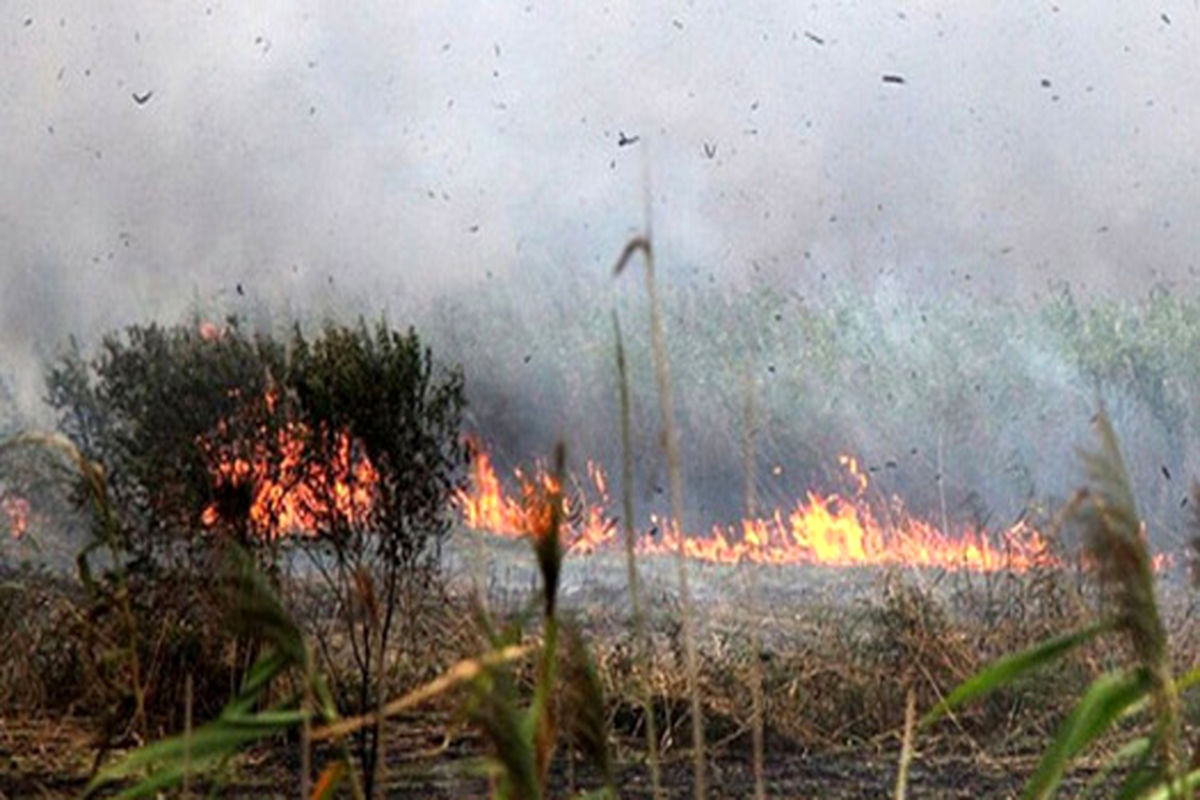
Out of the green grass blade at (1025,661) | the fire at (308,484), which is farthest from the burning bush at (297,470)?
the green grass blade at (1025,661)

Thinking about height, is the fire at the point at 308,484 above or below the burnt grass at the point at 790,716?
above

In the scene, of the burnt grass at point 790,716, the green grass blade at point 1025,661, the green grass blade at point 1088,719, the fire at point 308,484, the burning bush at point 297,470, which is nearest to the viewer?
the green grass blade at point 1025,661

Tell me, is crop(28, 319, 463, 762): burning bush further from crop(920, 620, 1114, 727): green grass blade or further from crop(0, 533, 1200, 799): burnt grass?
crop(920, 620, 1114, 727): green grass blade

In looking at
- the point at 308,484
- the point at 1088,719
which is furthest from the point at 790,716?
the point at 1088,719

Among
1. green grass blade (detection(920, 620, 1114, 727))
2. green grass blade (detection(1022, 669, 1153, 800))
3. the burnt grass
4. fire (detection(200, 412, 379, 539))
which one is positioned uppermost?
fire (detection(200, 412, 379, 539))

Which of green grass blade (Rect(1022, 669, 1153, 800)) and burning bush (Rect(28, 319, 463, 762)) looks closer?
green grass blade (Rect(1022, 669, 1153, 800))

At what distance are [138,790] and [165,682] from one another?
21.1 feet

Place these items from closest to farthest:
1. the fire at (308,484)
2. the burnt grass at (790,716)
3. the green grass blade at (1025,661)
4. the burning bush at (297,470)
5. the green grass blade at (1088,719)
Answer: the green grass blade at (1025,661)
the green grass blade at (1088,719)
the burnt grass at (790,716)
the burning bush at (297,470)
the fire at (308,484)

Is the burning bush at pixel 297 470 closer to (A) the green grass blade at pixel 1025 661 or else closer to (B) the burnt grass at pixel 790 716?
(B) the burnt grass at pixel 790 716

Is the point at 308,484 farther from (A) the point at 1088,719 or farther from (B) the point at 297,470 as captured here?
(A) the point at 1088,719

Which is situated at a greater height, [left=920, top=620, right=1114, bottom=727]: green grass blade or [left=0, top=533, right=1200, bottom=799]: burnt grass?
[left=0, top=533, right=1200, bottom=799]: burnt grass

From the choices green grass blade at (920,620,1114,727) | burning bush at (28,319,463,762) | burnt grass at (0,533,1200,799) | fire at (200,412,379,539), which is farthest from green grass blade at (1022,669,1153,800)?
fire at (200,412,379,539)

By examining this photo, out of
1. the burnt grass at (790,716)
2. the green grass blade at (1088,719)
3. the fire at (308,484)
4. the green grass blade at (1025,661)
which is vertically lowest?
the green grass blade at (1088,719)

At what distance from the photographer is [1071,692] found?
26.6ft
